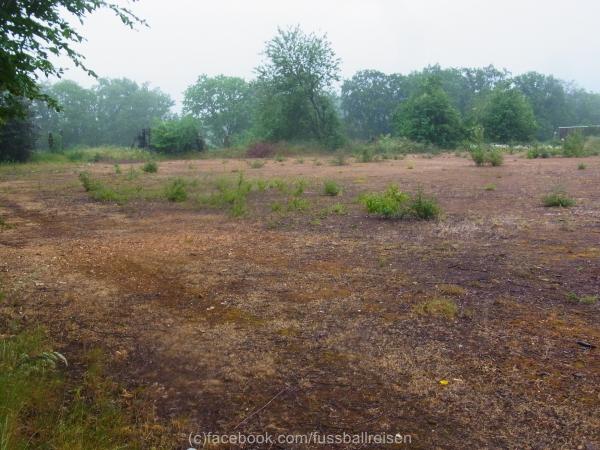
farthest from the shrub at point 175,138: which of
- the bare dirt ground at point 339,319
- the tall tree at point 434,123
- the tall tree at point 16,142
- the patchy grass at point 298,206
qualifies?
the bare dirt ground at point 339,319

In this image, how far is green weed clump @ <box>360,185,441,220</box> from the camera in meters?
7.50

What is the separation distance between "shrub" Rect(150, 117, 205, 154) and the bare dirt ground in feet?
84.9

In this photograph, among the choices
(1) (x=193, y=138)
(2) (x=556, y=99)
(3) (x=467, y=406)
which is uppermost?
(2) (x=556, y=99)

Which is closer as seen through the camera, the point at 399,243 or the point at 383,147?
the point at 399,243

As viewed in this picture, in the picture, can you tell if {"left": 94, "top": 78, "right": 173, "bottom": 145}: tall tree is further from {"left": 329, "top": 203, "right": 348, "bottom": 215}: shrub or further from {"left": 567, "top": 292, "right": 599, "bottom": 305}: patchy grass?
{"left": 567, "top": 292, "right": 599, "bottom": 305}: patchy grass

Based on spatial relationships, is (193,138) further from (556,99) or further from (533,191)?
(556,99)

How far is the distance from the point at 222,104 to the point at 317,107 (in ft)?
107

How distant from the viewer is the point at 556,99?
66062mm

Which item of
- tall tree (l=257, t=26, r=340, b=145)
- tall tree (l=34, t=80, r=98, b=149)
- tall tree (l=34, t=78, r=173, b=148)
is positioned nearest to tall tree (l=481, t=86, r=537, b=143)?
tall tree (l=257, t=26, r=340, b=145)

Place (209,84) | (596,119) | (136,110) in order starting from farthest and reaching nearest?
(136,110), (596,119), (209,84)

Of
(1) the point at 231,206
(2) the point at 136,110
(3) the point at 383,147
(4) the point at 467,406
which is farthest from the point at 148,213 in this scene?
(2) the point at 136,110

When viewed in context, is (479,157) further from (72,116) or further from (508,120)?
(72,116)

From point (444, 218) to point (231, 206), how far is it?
398 centimetres

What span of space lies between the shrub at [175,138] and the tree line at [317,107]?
92 mm
